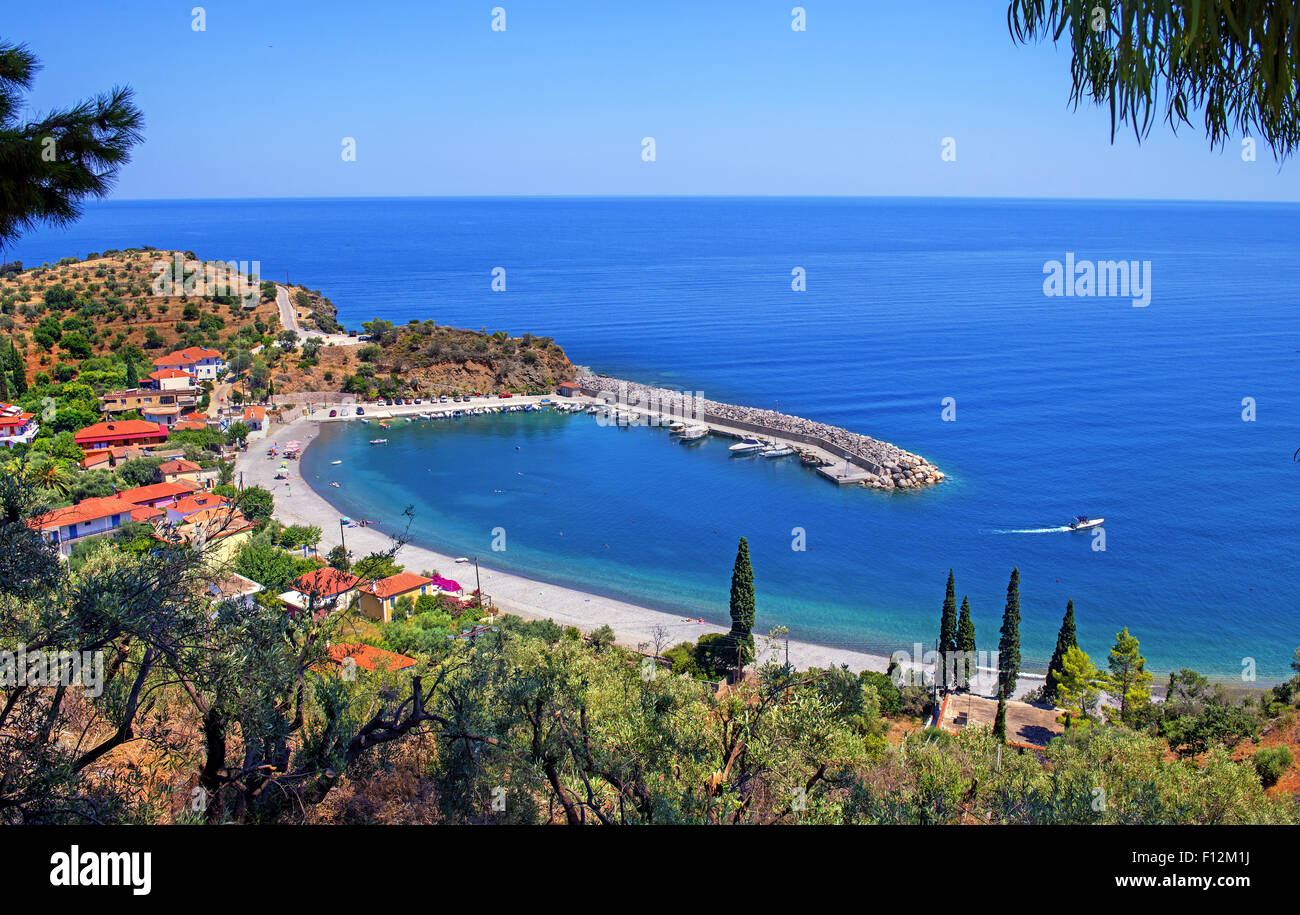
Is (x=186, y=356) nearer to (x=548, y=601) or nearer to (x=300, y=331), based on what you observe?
(x=300, y=331)

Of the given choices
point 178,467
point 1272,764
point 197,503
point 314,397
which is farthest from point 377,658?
point 314,397

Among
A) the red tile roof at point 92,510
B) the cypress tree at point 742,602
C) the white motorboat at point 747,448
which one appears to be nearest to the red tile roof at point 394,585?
the cypress tree at point 742,602

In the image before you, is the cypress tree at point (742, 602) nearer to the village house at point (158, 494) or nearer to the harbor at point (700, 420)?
the harbor at point (700, 420)

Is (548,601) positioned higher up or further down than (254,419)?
further down

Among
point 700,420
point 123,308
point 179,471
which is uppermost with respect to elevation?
point 123,308

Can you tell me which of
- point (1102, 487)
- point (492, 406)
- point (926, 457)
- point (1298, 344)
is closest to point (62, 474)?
point (492, 406)

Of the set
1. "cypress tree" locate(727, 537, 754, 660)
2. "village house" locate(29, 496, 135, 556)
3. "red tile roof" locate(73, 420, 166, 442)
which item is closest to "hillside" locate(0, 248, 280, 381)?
"red tile roof" locate(73, 420, 166, 442)

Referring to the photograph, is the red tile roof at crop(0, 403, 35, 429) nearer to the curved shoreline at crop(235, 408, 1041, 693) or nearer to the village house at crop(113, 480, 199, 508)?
the village house at crop(113, 480, 199, 508)
